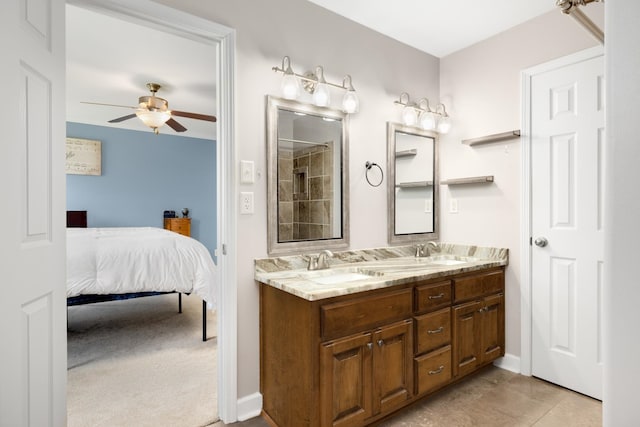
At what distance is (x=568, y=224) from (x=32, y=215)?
2.87 meters

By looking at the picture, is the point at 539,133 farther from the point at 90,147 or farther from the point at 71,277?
the point at 90,147

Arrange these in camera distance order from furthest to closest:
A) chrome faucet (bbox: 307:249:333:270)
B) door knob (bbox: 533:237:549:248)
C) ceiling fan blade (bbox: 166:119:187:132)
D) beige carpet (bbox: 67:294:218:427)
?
ceiling fan blade (bbox: 166:119:187:132) < door knob (bbox: 533:237:549:248) < chrome faucet (bbox: 307:249:333:270) < beige carpet (bbox: 67:294:218:427)

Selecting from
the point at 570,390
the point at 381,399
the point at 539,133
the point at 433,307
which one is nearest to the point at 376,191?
the point at 433,307

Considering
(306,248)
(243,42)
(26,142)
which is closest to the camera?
(26,142)

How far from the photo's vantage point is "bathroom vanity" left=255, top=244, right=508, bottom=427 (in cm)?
162

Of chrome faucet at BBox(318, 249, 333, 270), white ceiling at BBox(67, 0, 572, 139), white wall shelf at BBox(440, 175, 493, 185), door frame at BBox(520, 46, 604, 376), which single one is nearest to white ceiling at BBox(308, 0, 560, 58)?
white ceiling at BBox(67, 0, 572, 139)

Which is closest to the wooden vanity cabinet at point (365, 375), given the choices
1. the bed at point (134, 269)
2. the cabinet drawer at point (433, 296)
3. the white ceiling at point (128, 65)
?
the cabinet drawer at point (433, 296)

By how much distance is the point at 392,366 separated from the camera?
186 centimetres

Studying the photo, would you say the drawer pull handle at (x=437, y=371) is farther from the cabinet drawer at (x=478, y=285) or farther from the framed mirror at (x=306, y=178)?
the framed mirror at (x=306, y=178)

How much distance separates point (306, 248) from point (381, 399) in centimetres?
94

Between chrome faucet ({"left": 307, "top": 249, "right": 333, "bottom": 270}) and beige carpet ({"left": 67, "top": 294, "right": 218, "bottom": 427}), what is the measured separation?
1014 mm

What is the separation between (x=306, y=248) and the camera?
2213 millimetres

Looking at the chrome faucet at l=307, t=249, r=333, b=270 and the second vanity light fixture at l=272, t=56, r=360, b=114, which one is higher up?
the second vanity light fixture at l=272, t=56, r=360, b=114

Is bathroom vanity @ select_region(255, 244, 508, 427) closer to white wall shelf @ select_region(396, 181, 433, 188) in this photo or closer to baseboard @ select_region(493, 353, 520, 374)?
baseboard @ select_region(493, 353, 520, 374)
